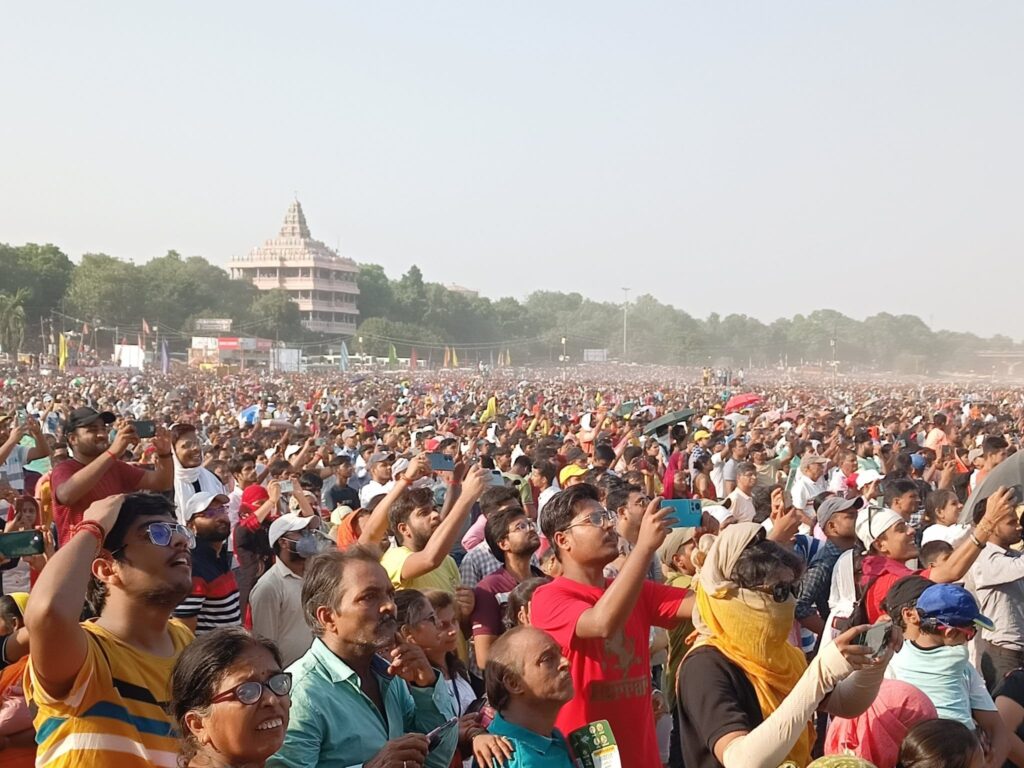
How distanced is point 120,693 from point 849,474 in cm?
990

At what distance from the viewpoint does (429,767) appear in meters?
2.74

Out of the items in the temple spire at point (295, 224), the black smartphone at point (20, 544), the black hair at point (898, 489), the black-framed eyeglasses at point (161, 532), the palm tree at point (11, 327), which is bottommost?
the black hair at point (898, 489)

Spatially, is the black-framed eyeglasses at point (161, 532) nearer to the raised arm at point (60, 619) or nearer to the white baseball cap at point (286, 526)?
the raised arm at point (60, 619)

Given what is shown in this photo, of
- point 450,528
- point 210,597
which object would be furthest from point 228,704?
point 210,597

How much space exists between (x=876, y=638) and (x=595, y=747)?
0.78 meters

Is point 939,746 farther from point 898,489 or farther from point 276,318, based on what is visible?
point 276,318

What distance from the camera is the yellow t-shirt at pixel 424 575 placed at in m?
4.81

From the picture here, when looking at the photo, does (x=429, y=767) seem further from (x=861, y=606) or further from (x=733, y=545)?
(x=861, y=606)

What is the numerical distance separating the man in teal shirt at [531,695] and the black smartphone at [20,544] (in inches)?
50.8

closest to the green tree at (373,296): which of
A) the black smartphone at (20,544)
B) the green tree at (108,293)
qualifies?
the green tree at (108,293)

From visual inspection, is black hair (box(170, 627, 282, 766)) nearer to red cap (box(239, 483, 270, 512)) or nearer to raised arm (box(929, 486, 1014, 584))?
raised arm (box(929, 486, 1014, 584))

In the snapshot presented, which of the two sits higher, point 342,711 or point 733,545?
point 733,545

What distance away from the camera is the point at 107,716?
8.82ft

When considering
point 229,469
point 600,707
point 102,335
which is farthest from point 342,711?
point 102,335
